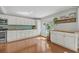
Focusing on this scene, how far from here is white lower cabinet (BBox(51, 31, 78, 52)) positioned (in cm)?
182

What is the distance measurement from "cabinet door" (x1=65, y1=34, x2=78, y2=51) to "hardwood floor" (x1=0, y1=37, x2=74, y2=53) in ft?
0.29

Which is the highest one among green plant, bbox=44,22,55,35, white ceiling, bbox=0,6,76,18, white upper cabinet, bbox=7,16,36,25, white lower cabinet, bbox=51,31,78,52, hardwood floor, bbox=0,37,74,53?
white ceiling, bbox=0,6,76,18

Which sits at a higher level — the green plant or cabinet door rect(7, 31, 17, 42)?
the green plant

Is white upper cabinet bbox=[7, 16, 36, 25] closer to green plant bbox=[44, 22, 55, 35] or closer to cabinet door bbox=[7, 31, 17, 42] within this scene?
cabinet door bbox=[7, 31, 17, 42]

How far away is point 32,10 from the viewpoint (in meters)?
1.89

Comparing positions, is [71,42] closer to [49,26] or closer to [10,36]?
[49,26]

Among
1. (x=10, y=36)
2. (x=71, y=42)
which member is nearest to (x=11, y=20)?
(x=10, y=36)

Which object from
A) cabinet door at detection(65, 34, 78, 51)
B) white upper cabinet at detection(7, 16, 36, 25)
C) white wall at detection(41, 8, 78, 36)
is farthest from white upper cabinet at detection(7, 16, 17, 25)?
cabinet door at detection(65, 34, 78, 51)

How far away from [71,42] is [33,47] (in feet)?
2.19

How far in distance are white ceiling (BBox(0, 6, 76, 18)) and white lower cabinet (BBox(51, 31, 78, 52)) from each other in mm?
399

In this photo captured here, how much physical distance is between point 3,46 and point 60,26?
1.05 metres

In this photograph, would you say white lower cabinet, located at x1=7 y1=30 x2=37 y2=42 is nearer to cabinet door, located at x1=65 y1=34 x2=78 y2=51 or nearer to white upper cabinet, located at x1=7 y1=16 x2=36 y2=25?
white upper cabinet, located at x1=7 y1=16 x2=36 y2=25

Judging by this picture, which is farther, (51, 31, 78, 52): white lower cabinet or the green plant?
the green plant
